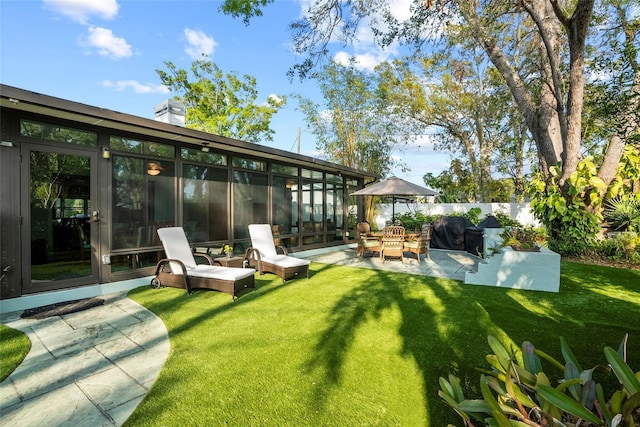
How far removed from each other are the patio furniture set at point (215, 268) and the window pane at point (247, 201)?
2.96 feet

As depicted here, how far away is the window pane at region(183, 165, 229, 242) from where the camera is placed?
6.50 m

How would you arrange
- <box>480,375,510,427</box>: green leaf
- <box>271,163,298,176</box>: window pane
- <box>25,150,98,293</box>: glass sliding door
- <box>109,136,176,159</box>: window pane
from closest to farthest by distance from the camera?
1. <box>480,375,510,427</box>: green leaf
2. <box>25,150,98,293</box>: glass sliding door
3. <box>109,136,176,159</box>: window pane
4. <box>271,163,298,176</box>: window pane

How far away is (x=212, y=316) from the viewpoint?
13.7 ft

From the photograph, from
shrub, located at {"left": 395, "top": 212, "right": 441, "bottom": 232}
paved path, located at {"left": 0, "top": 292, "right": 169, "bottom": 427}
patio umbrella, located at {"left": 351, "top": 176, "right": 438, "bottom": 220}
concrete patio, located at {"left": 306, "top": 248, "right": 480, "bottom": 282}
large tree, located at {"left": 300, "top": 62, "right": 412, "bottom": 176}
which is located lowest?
paved path, located at {"left": 0, "top": 292, "right": 169, "bottom": 427}

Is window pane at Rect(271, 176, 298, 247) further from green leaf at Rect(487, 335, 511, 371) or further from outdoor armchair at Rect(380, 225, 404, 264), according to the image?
green leaf at Rect(487, 335, 511, 371)

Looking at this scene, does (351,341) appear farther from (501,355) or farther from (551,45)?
(551,45)

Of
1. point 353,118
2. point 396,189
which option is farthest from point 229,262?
point 353,118

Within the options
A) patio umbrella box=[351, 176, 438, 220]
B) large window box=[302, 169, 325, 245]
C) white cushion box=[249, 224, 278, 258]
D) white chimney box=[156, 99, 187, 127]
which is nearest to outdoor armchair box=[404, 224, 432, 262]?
patio umbrella box=[351, 176, 438, 220]

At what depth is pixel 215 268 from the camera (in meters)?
5.47

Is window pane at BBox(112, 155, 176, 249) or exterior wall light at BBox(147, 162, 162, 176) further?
exterior wall light at BBox(147, 162, 162, 176)

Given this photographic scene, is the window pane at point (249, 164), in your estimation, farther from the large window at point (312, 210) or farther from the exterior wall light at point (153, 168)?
the exterior wall light at point (153, 168)

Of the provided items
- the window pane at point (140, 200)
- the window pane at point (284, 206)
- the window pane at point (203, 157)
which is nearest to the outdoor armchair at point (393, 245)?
the window pane at point (284, 206)

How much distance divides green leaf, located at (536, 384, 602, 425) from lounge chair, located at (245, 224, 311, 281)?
16.4ft

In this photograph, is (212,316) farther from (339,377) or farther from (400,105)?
(400,105)
